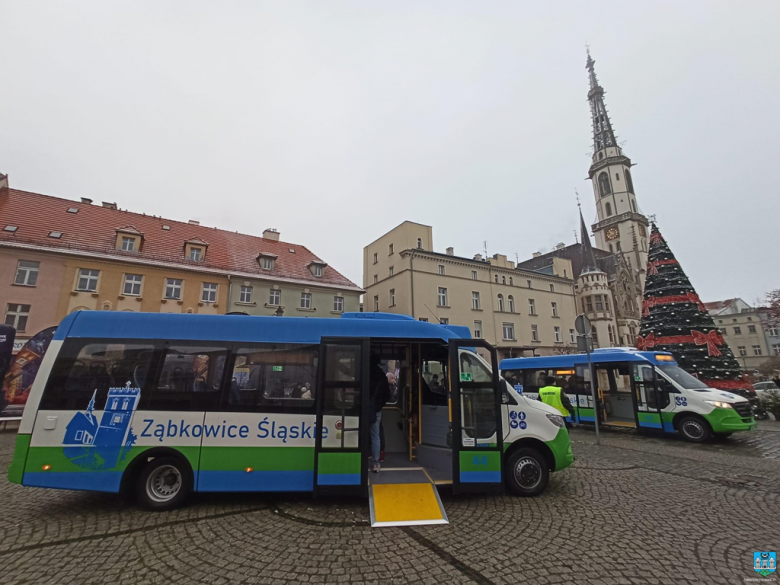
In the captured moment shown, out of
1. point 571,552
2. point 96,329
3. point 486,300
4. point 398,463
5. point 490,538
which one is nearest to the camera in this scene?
point 571,552

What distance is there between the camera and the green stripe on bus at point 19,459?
497 centimetres

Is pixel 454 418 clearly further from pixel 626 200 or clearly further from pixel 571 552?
pixel 626 200

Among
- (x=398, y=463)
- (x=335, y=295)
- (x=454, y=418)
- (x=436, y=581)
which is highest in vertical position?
(x=335, y=295)

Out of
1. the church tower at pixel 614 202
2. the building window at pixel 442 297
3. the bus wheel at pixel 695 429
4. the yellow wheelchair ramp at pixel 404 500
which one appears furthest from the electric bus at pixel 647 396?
the church tower at pixel 614 202

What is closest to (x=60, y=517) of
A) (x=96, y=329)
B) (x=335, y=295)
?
(x=96, y=329)

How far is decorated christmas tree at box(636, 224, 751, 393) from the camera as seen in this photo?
52.2 feet

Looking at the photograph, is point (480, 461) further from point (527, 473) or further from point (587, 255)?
point (587, 255)

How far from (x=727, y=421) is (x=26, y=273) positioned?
3257 centimetres

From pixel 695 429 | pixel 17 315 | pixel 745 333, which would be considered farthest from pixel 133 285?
pixel 745 333

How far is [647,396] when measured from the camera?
11.4 m

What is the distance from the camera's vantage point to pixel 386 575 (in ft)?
11.7

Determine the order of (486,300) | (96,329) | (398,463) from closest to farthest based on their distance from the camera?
1. (96,329)
2. (398,463)
3. (486,300)

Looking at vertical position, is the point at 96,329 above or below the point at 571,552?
above

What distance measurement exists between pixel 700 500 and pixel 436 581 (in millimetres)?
4981
